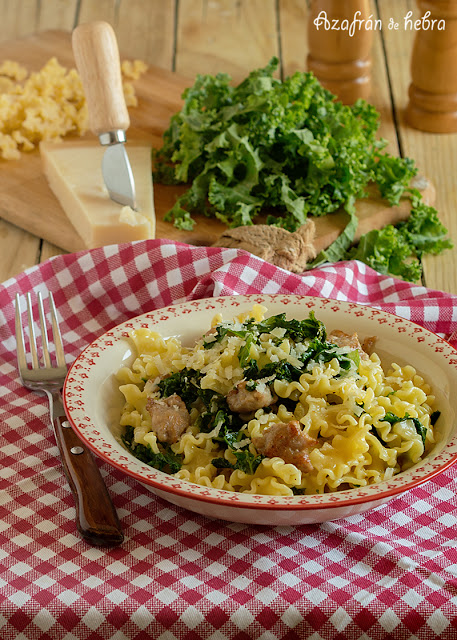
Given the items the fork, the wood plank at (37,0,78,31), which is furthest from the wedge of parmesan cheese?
the wood plank at (37,0,78,31)

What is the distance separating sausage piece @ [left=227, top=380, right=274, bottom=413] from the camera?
2.44 meters

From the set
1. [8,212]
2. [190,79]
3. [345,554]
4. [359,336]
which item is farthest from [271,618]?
[190,79]

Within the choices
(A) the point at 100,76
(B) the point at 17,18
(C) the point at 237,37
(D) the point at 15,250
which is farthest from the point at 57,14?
(D) the point at 15,250

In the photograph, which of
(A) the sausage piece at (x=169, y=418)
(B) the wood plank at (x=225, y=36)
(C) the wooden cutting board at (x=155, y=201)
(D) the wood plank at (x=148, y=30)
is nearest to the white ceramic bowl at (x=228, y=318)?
(A) the sausage piece at (x=169, y=418)

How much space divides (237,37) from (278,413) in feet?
17.1

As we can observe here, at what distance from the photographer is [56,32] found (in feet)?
20.9

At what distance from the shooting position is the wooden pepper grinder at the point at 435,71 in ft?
16.7

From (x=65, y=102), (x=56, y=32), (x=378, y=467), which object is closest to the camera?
(x=378, y=467)

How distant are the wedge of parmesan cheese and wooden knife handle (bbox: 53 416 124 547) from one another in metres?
1.58

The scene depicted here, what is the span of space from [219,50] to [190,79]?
3.47ft

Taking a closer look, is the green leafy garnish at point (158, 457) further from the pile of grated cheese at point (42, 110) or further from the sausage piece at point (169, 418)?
the pile of grated cheese at point (42, 110)

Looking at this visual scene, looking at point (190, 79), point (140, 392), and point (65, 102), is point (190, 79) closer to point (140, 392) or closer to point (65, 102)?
point (65, 102)

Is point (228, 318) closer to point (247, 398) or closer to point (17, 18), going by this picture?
point (247, 398)

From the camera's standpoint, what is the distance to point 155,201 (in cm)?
458
